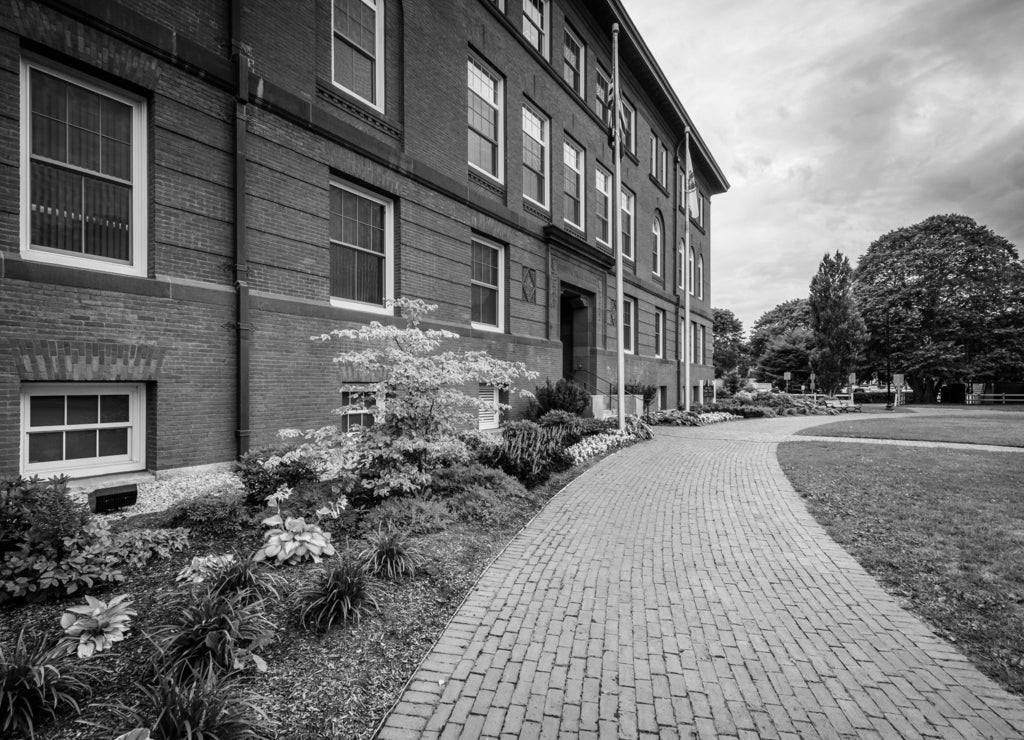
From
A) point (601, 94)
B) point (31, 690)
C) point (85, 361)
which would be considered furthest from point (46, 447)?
point (601, 94)

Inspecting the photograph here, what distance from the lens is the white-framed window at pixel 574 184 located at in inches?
686

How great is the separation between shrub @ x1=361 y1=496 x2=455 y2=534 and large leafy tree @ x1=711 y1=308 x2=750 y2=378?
62.4 metres

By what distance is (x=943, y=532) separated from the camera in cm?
584

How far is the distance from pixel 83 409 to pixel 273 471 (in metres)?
2.59

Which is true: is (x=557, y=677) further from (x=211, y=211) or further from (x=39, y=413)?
(x=211, y=211)

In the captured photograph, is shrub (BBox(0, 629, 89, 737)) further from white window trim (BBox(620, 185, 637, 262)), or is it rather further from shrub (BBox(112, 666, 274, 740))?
white window trim (BBox(620, 185, 637, 262))

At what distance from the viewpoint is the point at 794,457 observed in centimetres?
1111

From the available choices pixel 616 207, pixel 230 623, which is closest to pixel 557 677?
pixel 230 623

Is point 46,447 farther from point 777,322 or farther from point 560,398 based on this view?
point 777,322

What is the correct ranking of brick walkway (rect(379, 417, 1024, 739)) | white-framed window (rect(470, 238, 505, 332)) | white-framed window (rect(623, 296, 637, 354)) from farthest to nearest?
white-framed window (rect(623, 296, 637, 354))
white-framed window (rect(470, 238, 505, 332))
brick walkway (rect(379, 417, 1024, 739))

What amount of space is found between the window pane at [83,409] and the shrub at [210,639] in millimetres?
4321

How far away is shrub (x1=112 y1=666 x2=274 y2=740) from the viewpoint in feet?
7.26

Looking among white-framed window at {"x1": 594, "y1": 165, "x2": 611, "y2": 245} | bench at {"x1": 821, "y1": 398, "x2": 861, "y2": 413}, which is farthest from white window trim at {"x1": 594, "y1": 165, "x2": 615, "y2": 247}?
bench at {"x1": 821, "y1": 398, "x2": 861, "y2": 413}

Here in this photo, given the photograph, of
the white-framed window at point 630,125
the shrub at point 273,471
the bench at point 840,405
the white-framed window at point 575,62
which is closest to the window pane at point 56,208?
the shrub at point 273,471
